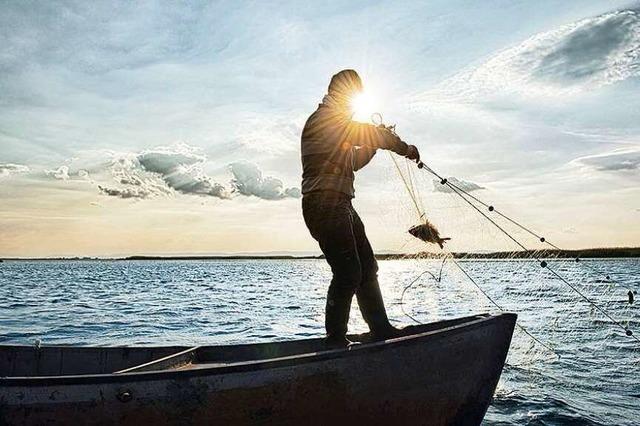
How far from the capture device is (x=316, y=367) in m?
4.63

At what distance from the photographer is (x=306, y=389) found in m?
4.64

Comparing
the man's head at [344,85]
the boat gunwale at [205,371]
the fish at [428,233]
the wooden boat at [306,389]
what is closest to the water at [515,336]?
the fish at [428,233]

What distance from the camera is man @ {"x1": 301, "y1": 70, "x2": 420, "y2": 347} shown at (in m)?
4.89

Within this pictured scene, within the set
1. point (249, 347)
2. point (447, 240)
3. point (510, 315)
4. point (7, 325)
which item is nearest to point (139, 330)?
point (7, 325)

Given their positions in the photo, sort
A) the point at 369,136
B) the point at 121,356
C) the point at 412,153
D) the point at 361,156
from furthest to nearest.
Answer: the point at 121,356 < the point at 361,156 < the point at 412,153 < the point at 369,136

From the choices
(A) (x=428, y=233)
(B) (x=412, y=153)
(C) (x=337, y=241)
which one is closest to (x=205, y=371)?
(C) (x=337, y=241)

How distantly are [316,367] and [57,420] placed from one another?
7.02ft

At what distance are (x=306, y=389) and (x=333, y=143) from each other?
219 cm

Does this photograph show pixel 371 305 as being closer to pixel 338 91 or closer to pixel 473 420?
pixel 473 420

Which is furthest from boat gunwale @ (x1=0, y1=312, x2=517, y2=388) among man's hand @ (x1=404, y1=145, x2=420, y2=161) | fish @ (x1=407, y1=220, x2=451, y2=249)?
fish @ (x1=407, y1=220, x2=451, y2=249)

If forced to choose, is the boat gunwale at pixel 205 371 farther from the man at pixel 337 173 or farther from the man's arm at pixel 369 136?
the man's arm at pixel 369 136

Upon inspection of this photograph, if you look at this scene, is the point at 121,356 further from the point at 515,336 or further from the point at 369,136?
the point at 515,336

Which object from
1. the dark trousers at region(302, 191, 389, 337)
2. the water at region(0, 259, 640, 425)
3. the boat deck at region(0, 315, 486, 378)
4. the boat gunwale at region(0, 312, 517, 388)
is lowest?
the water at region(0, 259, 640, 425)

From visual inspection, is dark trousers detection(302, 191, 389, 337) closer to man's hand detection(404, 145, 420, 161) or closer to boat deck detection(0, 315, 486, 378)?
man's hand detection(404, 145, 420, 161)
